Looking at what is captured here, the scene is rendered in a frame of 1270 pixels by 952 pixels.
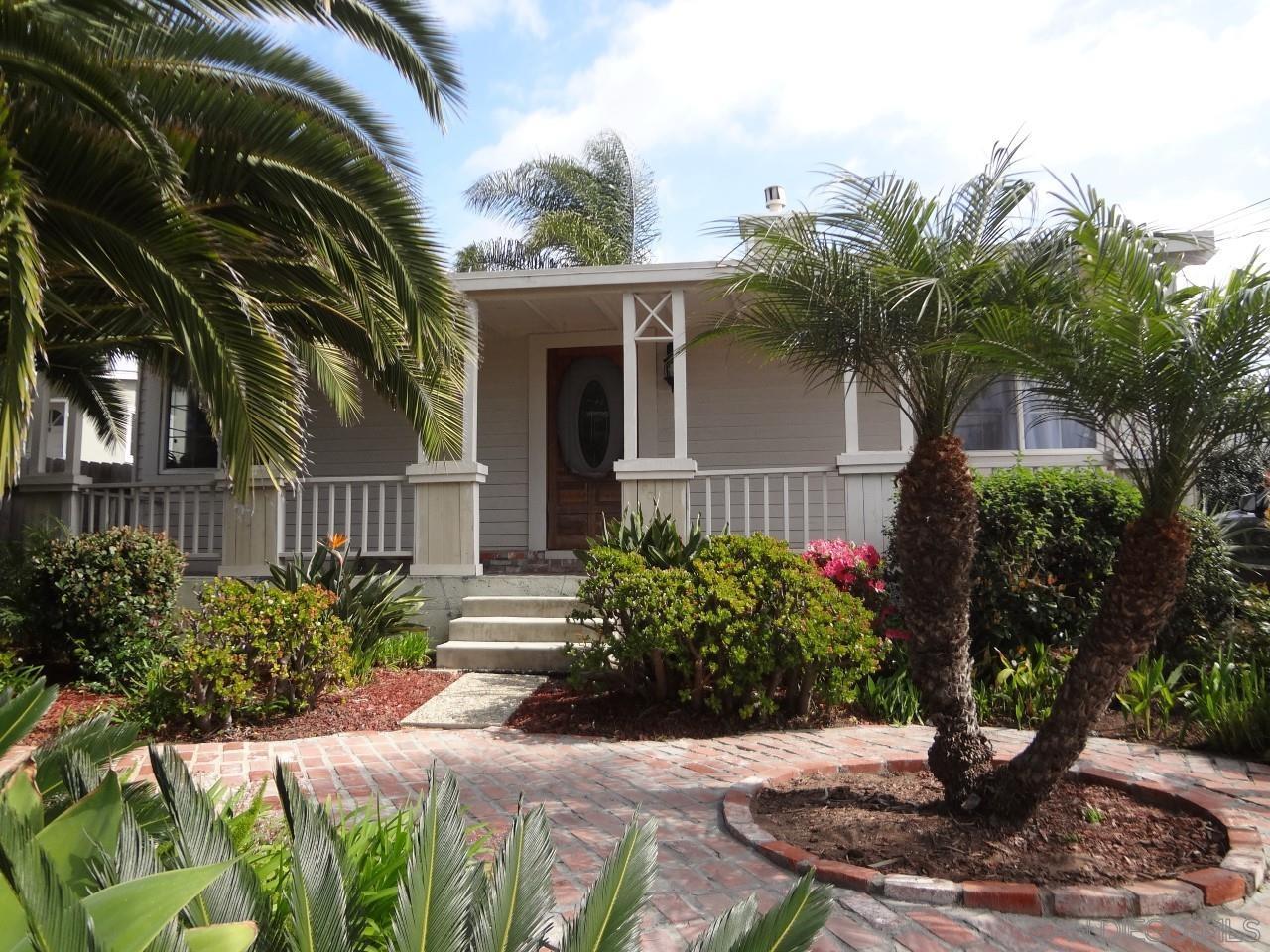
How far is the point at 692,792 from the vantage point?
4.44m

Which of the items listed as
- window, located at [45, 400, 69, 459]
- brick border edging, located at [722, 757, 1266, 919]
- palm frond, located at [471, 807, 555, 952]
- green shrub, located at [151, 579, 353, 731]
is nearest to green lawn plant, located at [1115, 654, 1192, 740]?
brick border edging, located at [722, 757, 1266, 919]

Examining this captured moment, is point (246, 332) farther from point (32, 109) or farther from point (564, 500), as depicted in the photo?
point (564, 500)

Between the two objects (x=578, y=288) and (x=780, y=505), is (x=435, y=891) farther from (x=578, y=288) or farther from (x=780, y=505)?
(x=780, y=505)

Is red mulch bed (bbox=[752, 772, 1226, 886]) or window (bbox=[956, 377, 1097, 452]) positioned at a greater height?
window (bbox=[956, 377, 1097, 452])

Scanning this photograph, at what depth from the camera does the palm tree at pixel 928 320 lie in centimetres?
385

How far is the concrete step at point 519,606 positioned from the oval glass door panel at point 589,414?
Result: 309cm

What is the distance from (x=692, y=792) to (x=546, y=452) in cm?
709

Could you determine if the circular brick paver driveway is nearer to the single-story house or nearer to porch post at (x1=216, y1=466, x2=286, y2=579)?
the single-story house

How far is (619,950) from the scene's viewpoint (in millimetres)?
1629

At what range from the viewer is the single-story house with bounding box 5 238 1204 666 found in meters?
8.91

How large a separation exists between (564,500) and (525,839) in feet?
30.8

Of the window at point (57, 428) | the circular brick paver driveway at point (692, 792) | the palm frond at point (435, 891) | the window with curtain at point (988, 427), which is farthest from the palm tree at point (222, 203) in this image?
the window at point (57, 428)

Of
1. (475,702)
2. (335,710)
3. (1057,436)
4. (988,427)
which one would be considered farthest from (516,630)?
(1057,436)

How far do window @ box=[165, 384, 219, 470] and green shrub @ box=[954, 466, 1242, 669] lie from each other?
9.49 meters
